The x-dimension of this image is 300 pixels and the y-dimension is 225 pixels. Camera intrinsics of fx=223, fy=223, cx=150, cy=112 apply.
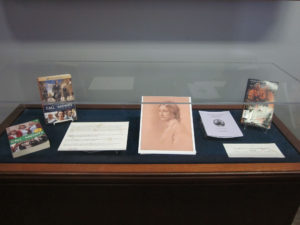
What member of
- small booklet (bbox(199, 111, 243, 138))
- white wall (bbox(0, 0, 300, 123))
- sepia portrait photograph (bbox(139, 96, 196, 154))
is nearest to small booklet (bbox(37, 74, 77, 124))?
white wall (bbox(0, 0, 300, 123))

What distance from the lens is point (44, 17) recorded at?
1.02 m

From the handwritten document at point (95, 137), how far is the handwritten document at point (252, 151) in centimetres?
41

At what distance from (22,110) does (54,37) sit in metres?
0.38

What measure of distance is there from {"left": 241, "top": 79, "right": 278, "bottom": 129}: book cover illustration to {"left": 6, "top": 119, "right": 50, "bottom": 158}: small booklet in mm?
812

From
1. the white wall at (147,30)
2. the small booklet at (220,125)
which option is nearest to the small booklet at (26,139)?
the white wall at (147,30)

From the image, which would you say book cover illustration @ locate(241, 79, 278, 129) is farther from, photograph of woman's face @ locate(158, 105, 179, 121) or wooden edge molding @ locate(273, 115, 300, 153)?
photograph of woman's face @ locate(158, 105, 179, 121)

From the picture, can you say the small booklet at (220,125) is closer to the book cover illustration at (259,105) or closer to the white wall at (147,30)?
the book cover illustration at (259,105)

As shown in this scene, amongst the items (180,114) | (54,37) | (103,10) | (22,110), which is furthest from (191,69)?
(22,110)

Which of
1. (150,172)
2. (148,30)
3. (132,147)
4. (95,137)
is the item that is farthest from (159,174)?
(148,30)

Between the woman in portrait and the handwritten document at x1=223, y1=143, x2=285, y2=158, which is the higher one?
the woman in portrait

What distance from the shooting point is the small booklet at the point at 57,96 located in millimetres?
928

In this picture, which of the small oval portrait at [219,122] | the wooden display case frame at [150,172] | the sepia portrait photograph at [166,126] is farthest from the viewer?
the small oval portrait at [219,122]

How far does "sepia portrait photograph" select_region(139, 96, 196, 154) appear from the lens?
0.84 meters

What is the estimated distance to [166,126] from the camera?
35.3 inches
